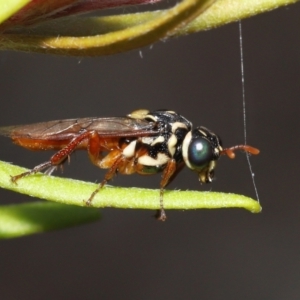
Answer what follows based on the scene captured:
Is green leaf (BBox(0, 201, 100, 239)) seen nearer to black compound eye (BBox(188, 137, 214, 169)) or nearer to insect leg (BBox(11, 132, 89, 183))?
insect leg (BBox(11, 132, 89, 183))

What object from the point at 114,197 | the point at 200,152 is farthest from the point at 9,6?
the point at 200,152

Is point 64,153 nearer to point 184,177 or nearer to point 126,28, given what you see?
point 126,28

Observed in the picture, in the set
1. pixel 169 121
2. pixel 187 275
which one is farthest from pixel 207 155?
pixel 187 275

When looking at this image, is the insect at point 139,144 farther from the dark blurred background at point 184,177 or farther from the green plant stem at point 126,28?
the dark blurred background at point 184,177

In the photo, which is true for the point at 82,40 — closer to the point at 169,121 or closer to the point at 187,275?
the point at 169,121

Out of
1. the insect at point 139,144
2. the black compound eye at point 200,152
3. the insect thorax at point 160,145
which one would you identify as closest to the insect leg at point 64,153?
the insect at point 139,144

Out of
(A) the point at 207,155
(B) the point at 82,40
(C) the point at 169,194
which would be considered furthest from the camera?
(A) the point at 207,155
